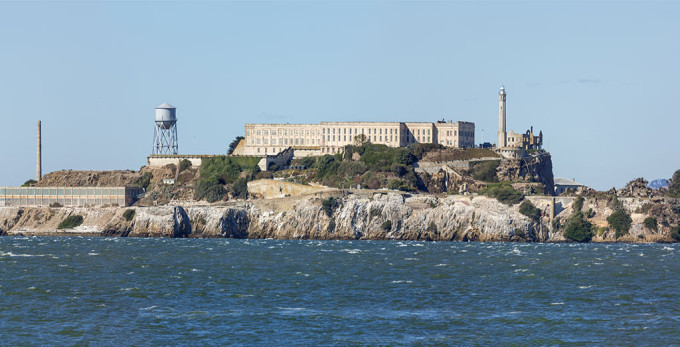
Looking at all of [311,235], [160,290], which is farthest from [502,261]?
[311,235]

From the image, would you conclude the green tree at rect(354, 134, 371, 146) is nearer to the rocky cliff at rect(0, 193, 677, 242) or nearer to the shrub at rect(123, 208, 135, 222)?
the rocky cliff at rect(0, 193, 677, 242)

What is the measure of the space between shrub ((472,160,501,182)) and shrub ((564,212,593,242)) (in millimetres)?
30282

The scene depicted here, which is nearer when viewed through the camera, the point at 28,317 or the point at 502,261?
the point at 28,317

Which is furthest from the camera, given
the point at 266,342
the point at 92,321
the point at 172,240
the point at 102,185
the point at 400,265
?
the point at 102,185

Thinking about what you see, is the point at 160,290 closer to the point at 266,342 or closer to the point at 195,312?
the point at 195,312

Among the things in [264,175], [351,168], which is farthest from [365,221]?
[264,175]

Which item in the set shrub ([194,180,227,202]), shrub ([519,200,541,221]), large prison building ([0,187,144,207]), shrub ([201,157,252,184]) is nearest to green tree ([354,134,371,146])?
shrub ([201,157,252,184])

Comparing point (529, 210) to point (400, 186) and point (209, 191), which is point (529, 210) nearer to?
point (400, 186)

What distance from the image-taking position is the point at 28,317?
61.9 m

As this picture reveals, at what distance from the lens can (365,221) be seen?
5748 inches

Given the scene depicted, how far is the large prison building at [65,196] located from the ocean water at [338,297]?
5440 cm

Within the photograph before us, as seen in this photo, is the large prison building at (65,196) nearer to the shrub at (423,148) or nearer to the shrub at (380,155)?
the shrub at (380,155)

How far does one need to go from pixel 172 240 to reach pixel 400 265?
2087 inches

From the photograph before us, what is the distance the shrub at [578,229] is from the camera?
141000 mm
